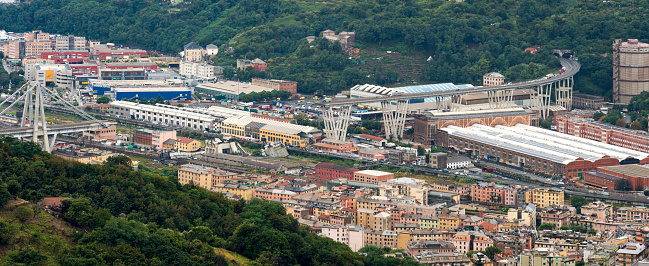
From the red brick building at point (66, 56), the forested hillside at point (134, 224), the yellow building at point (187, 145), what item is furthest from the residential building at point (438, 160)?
the red brick building at point (66, 56)

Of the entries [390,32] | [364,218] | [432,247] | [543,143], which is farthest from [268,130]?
[390,32]

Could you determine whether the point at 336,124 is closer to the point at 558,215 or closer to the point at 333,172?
the point at 333,172

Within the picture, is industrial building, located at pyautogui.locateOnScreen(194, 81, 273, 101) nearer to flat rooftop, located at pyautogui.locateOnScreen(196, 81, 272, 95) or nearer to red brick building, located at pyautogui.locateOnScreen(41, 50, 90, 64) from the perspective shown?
flat rooftop, located at pyautogui.locateOnScreen(196, 81, 272, 95)

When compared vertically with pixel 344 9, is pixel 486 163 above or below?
below

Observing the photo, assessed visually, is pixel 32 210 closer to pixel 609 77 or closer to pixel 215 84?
pixel 215 84

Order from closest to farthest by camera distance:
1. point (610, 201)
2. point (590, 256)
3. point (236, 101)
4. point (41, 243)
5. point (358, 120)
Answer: point (41, 243), point (590, 256), point (610, 201), point (358, 120), point (236, 101)

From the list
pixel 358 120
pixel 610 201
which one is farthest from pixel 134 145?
pixel 610 201
